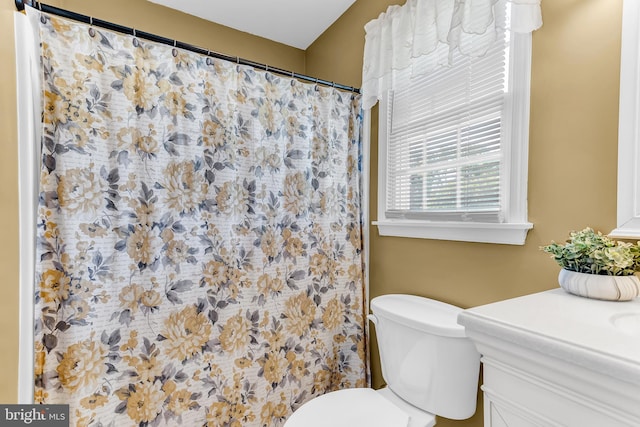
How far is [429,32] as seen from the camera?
1271 millimetres

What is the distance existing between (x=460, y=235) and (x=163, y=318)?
49.8 inches

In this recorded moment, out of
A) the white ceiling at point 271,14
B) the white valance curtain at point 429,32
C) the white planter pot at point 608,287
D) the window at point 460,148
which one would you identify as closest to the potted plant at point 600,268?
the white planter pot at point 608,287

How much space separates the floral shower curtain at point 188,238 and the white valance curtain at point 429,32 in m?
0.29

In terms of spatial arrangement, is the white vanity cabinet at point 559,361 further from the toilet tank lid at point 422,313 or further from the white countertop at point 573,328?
the toilet tank lid at point 422,313

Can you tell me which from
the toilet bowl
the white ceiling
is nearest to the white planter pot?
the toilet bowl

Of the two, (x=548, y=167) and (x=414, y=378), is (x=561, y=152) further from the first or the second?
(x=414, y=378)

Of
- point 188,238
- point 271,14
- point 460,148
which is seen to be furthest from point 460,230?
point 271,14

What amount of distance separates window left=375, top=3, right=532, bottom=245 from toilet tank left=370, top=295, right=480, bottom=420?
1.20 ft

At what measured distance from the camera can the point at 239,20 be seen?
6.92 feet

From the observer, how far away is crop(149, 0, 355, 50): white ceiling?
6.36 ft

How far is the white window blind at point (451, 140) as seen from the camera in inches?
45.7

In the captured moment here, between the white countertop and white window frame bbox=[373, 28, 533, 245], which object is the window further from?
the white countertop

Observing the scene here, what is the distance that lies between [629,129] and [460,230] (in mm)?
590

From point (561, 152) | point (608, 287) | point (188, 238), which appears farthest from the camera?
point (188, 238)
